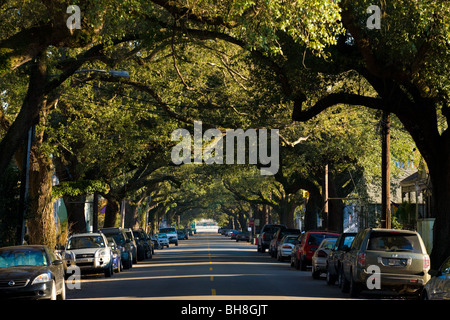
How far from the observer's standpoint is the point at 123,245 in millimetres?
34062

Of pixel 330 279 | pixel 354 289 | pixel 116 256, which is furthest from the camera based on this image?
pixel 116 256

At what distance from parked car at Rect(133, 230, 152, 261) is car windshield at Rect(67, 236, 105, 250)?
44.3 feet

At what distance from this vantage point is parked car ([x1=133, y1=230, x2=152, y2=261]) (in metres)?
42.8

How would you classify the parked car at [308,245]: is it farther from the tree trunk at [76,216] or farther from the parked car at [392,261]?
the tree trunk at [76,216]

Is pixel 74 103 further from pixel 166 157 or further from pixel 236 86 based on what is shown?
pixel 166 157

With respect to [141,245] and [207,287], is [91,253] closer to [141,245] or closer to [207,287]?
[207,287]

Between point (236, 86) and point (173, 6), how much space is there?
14359mm

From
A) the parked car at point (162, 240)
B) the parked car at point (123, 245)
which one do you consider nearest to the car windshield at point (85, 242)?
the parked car at point (123, 245)

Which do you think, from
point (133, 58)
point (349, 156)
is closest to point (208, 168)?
point (349, 156)

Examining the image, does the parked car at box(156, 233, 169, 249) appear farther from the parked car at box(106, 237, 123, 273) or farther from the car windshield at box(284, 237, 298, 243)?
the parked car at box(106, 237, 123, 273)

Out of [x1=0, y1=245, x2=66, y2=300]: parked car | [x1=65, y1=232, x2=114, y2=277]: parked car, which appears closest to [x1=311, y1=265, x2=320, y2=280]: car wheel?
[x1=65, y1=232, x2=114, y2=277]: parked car

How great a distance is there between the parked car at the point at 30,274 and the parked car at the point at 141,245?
24824 millimetres

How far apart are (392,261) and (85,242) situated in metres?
13.9

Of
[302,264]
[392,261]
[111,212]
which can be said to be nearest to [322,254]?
[302,264]
